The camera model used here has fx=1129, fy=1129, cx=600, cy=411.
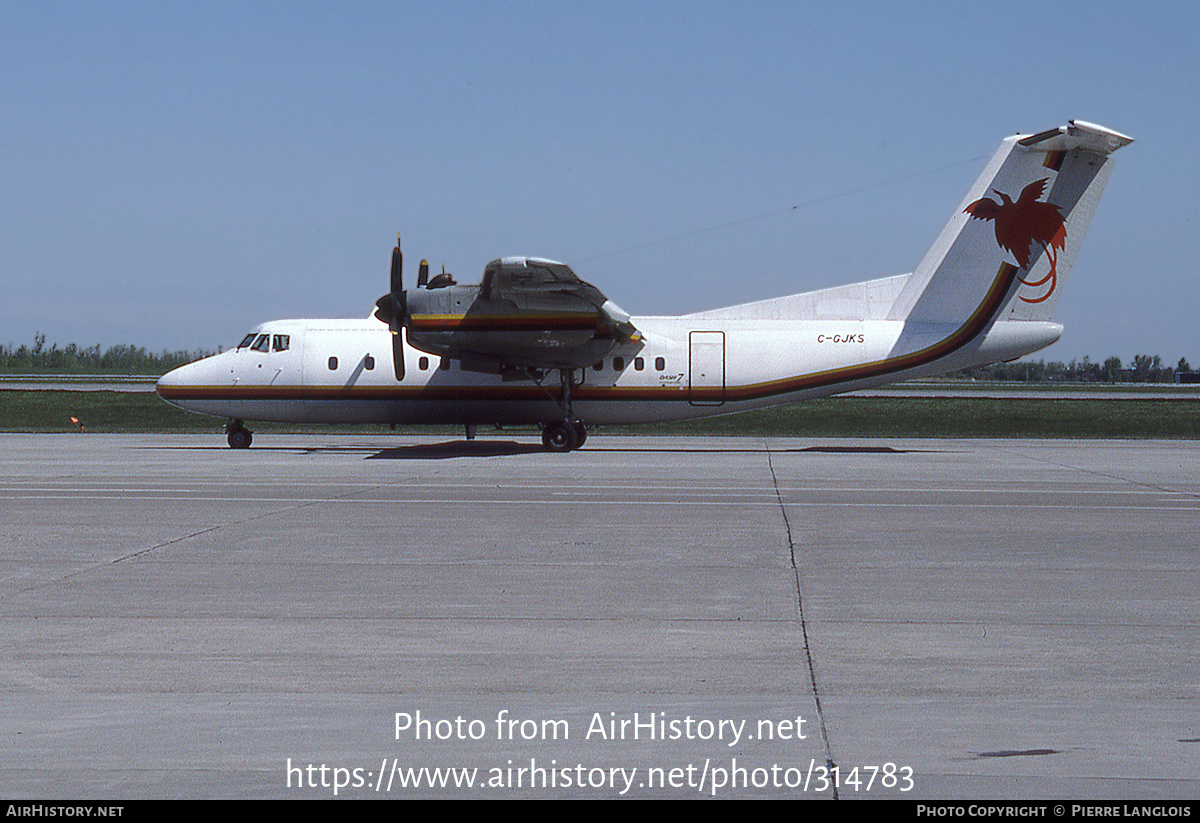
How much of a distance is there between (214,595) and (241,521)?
5.22m

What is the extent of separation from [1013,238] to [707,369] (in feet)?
28.0

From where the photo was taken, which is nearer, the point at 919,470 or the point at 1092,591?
the point at 1092,591

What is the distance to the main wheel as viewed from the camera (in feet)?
98.6

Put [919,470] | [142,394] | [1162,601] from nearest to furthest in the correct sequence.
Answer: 1. [1162,601]
2. [919,470]
3. [142,394]

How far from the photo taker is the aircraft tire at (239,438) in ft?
103

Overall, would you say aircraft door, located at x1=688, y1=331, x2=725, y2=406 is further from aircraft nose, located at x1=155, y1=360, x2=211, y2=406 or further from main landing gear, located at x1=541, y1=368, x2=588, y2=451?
aircraft nose, located at x1=155, y1=360, x2=211, y2=406

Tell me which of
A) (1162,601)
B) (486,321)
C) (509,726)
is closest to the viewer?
(509,726)

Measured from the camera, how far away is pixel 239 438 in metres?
31.5

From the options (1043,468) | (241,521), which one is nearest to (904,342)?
(1043,468)

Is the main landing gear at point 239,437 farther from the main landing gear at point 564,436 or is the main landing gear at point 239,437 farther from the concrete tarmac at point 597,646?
the concrete tarmac at point 597,646

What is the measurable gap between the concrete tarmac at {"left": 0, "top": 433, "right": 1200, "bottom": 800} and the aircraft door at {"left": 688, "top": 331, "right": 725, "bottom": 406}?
476 inches

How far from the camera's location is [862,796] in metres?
4.93

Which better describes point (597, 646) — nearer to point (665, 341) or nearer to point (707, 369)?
point (707, 369)
